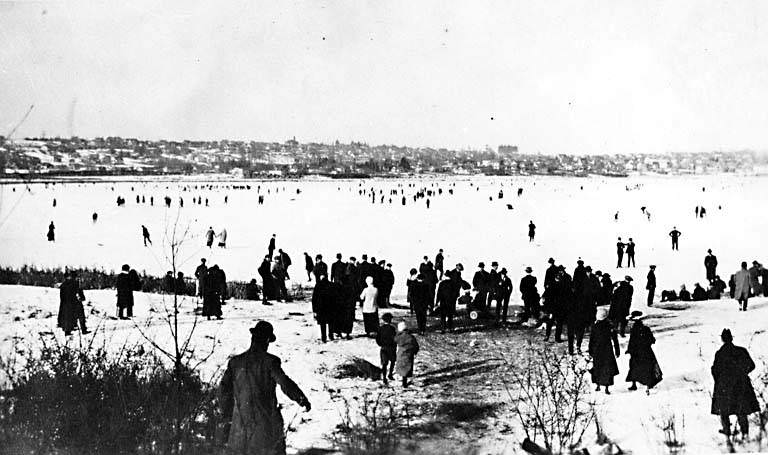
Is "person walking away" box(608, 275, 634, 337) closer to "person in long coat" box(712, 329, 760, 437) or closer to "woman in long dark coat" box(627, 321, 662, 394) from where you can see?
"woman in long dark coat" box(627, 321, 662, 394)

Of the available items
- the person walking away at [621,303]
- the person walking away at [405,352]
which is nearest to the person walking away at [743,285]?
the person walking away at [621,303]

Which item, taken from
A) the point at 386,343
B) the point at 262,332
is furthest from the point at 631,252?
the point at 262,332

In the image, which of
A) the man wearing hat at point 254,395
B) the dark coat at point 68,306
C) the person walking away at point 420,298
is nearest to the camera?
the man wearing hat at point 254,395

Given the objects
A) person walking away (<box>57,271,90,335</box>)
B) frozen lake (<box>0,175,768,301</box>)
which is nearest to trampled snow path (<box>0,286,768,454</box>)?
person walking away (<box>57,271,90,335</box>)

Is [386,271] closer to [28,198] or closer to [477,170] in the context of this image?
[28,198]

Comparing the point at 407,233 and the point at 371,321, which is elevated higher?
the point at 371,321

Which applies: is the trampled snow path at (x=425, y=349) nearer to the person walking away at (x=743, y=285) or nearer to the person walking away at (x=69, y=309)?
the person walking away at (x=69, y=309)

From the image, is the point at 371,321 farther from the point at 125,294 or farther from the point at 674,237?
the point at 674,237
